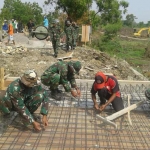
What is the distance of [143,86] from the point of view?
586 cm

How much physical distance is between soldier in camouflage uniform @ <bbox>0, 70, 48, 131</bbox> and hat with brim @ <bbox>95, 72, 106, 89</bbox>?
2.75 ft

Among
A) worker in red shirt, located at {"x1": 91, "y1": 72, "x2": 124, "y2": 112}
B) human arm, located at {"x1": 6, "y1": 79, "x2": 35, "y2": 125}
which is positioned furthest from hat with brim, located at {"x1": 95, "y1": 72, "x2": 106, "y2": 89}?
Answer: human arm, located at {"x1": 6, "y1": 79, "x2": 35, "y2": 125}

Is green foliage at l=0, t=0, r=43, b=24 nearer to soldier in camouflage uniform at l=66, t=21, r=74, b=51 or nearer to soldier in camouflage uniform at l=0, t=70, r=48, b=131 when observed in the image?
soldier in camouflage uniform at l=66, t=21, r=74, b=51

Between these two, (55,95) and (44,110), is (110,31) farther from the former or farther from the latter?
(44,110)

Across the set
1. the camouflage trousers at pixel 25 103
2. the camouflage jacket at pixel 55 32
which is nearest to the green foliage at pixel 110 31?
the camouflage jacket at pixel 55 32

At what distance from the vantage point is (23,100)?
3.38m

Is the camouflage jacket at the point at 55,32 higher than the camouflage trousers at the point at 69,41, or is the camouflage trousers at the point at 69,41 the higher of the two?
the camouflage jacket at the point at 55,32

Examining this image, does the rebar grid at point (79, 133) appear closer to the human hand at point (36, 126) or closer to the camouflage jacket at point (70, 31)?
the human hand at point (36, 126)

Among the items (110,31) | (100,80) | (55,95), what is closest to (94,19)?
(110,31)

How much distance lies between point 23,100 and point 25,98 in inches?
4.7

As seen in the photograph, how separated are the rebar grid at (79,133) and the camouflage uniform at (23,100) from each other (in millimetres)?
250

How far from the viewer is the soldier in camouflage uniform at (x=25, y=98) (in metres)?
3.26

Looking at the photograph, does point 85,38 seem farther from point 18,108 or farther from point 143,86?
point 18,108

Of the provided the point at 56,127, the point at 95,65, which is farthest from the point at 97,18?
the point at 56,127
